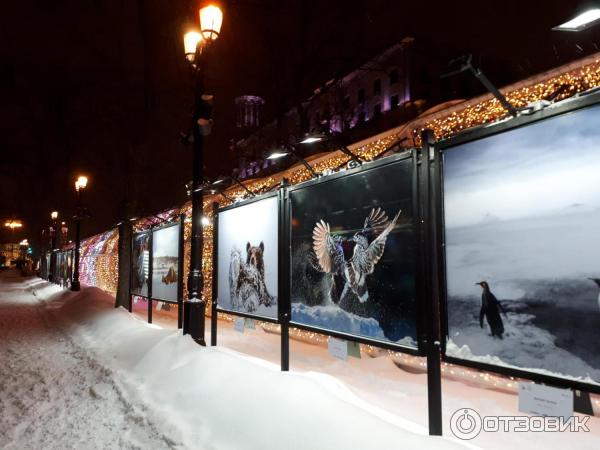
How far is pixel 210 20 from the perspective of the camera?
7500 millimetres

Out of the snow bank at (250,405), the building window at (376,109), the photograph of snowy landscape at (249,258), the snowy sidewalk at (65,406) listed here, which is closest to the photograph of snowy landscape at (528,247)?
the snow bank at (250,405)

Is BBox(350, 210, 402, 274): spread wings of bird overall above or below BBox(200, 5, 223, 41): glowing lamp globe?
below

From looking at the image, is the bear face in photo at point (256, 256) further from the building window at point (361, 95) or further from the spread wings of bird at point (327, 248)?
the building window at point (361, 95)

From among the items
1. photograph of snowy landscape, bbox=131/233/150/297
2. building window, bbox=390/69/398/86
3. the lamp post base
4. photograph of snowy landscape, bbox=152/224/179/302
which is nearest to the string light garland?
the lamp post base

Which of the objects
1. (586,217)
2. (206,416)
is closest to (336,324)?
(206,416)

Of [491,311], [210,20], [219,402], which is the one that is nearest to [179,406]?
[219,402]

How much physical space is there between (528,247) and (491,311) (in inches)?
23.4

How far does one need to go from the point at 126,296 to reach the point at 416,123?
1179 cm

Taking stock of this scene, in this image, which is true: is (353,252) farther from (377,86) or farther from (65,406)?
(377,86)

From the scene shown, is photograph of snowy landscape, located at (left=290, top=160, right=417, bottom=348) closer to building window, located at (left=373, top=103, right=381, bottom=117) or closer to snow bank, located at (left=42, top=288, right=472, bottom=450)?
snow bank, located at (left=42, top=288, right=472, bottom=450)

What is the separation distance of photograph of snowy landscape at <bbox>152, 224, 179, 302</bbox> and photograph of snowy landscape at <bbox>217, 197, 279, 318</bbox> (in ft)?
8.05

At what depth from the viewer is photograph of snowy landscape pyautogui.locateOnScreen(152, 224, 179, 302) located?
1005cm

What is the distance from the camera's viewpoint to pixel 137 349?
26.4 ft

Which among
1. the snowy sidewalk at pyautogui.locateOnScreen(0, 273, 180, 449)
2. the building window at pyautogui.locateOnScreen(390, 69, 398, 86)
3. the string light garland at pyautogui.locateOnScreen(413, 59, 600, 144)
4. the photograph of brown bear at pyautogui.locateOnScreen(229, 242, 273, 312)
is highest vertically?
the building window at pyautogui.locateOnScreen(390, 69, 398, 86)
